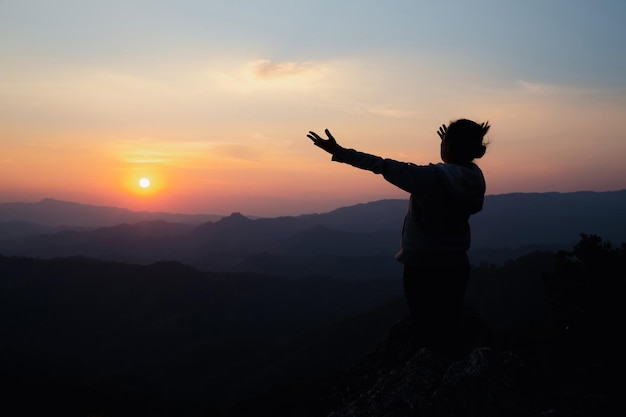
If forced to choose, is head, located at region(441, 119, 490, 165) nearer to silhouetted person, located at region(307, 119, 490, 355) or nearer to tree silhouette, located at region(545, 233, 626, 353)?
silhouetted person, located at region(307, 119, 490, 355)

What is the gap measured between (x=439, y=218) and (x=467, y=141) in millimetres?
869

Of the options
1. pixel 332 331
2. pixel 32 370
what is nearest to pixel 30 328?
pixel 32 370

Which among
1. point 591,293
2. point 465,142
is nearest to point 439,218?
point 465,142

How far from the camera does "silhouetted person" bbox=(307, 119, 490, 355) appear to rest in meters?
4.26

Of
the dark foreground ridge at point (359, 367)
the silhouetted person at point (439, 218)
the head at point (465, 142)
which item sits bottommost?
the dark foreground ridge at point (359, 367)

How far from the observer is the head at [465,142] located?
15.3ft

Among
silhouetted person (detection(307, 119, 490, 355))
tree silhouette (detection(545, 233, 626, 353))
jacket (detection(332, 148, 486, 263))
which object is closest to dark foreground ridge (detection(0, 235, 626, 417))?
tree silhouette (detection(545, 233, 626, 353))

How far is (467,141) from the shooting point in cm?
464

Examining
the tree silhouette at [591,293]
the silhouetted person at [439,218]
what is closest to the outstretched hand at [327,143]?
the silhouetted person at [439,218]

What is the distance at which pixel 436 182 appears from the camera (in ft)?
14.0

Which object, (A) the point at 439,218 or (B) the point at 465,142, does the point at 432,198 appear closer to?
(A) the point at 439,218

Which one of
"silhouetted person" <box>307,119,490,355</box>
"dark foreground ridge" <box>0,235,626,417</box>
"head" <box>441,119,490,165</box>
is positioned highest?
"head" <box>441,119,490,165</box>

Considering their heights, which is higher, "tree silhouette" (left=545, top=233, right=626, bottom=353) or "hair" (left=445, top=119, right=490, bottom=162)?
"hair" (left=445, top=119, right=490, bottom=162)

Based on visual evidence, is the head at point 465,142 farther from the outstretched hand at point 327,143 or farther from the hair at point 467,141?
the outstretched hand at point 327,143
